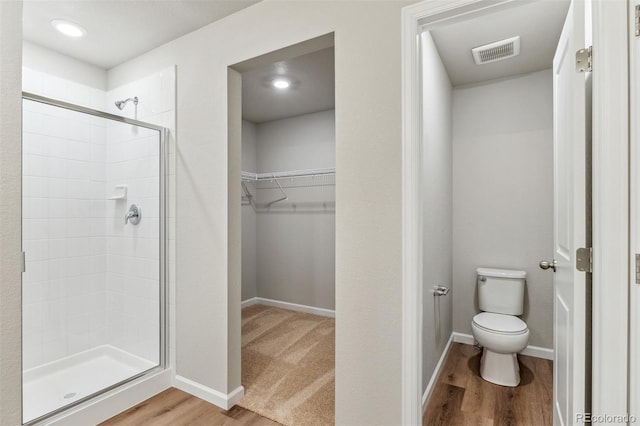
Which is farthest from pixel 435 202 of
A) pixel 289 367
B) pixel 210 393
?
pixel 210 393

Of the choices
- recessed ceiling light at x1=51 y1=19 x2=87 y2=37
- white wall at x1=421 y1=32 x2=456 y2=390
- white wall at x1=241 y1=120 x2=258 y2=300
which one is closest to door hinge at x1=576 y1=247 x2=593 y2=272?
white wall at x1=421 y1=32 x2=456 y2=390

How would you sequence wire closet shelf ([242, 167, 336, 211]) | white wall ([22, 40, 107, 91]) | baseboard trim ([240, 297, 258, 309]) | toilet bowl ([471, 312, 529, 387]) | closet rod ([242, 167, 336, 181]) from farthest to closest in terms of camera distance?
baseboard trim ([240, 297, 258, 309]) → wire closet shelf ([242, 167, 336, 211]) → closet rod ([242, 167, 336, 181]) → white wall ([22, 40, 107, 91]) → toilet bowl ([471, 312, 529, 387])

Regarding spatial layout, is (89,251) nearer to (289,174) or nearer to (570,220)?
(289,174)

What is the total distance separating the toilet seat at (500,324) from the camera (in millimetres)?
2291

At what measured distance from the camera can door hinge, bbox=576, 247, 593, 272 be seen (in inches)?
45.0

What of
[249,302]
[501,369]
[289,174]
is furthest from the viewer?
[249,302]

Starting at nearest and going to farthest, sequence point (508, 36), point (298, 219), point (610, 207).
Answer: point (610, 207) → point (508, 36) → point (298, 219)

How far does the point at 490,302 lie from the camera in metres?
2.79

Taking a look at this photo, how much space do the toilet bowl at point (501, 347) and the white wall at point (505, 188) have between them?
59 cm

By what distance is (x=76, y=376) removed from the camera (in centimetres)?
240

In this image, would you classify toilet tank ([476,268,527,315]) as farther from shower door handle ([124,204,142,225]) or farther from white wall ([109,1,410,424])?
shower door handle ([124,204,142,225])

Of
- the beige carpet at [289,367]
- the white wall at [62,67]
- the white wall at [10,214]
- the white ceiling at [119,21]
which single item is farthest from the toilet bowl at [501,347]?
the white wall at [62,67]

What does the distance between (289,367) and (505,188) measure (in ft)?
7.90

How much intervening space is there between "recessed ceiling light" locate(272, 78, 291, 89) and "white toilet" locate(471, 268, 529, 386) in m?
2.45
